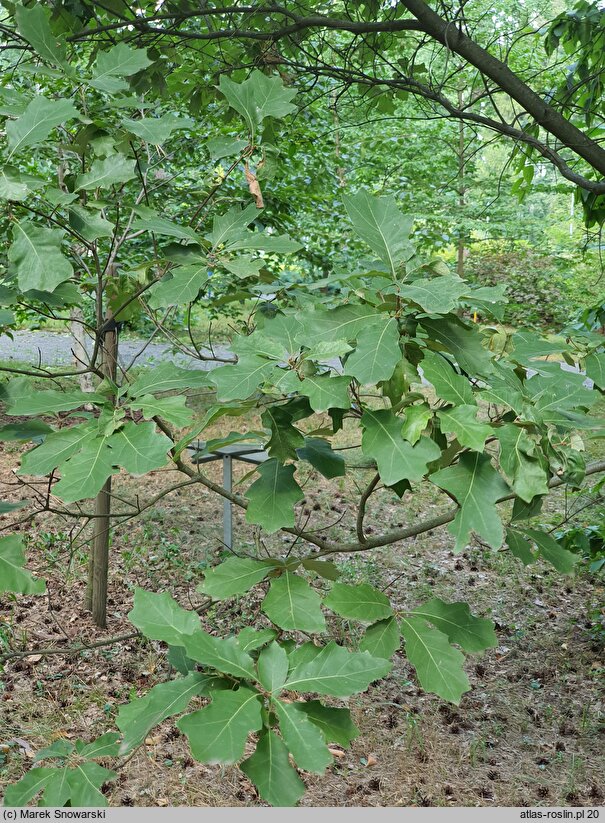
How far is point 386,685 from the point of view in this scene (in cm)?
378

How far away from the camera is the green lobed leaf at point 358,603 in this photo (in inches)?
44.3

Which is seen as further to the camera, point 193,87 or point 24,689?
point 24,689

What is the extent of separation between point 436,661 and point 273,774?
14.1 inches

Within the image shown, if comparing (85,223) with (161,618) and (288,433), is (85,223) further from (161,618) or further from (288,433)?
(161,618)

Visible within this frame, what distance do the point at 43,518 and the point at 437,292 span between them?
192 inches

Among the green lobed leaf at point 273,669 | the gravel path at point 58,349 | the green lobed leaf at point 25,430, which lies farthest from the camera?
the gravel path at point 58,349

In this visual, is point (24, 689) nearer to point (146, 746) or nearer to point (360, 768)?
point (146, 746)

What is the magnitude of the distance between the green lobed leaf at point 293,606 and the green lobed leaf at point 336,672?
0.16 m

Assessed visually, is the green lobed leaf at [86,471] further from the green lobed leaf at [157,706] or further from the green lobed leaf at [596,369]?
the green lobed leaf at [596,369]

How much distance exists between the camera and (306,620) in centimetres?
110

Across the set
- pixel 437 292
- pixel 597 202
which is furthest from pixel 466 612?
pixel 597 202

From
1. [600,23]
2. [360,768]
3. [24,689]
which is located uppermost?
[600,23]

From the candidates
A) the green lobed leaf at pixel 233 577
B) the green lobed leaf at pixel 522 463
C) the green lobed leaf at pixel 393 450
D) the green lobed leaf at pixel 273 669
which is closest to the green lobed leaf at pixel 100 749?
the green lobed leaf at pixel 233 577

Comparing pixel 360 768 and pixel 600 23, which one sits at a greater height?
pixel 600 23
